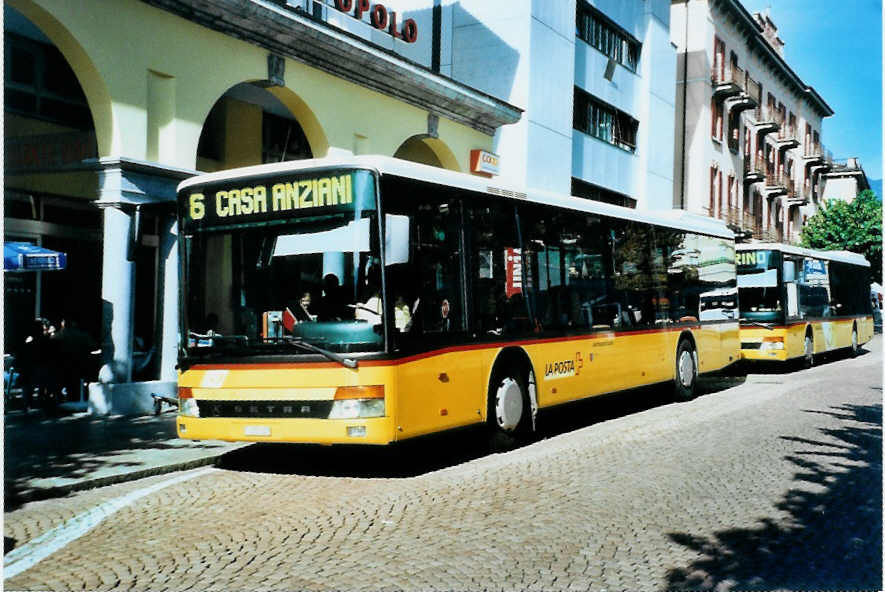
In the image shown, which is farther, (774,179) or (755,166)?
(774,179)

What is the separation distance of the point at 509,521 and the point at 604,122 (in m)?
24.1

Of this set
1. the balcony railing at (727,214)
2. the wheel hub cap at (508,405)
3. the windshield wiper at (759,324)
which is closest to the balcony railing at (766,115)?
the balcony railing at (727,214)

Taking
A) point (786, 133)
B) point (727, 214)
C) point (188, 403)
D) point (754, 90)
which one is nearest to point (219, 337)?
point (188, 403)

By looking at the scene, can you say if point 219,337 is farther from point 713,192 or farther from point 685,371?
point 713,192

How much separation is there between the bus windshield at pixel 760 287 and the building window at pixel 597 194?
25.4 ft

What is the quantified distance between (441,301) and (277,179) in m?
1.90

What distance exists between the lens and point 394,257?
7.94 meters

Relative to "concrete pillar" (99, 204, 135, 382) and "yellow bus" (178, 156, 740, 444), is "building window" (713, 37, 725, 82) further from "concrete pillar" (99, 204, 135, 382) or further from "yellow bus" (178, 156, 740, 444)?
"concrete pillar" (99, 204, 135, 382)

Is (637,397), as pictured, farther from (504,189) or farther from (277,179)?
(277,179)

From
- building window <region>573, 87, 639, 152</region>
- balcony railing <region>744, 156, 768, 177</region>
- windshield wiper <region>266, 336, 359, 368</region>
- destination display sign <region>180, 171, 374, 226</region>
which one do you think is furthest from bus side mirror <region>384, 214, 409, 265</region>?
balcony railing <region>744, 156, 768, 177</region>

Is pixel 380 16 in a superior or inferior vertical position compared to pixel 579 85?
inferior

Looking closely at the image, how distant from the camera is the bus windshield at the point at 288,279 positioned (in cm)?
786

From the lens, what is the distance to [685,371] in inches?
583

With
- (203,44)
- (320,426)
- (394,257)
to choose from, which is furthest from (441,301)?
(203,44)
